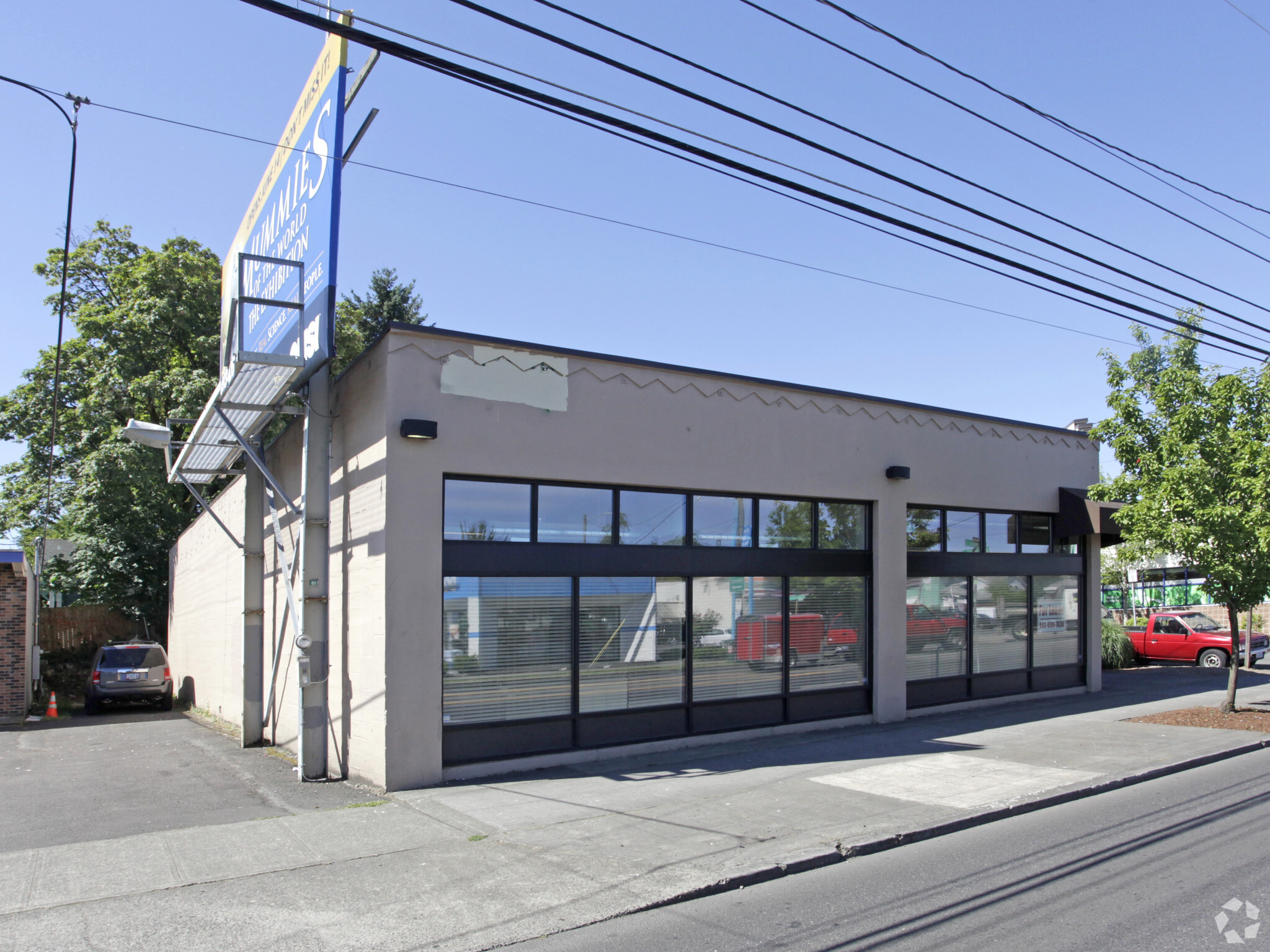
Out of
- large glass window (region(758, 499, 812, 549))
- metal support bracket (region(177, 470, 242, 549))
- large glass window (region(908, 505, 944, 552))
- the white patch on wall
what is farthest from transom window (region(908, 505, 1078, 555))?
metal support bracket (region(177, 470, 242, 549))

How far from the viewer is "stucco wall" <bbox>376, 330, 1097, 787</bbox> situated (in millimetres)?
9352

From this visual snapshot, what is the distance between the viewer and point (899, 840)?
7.26m

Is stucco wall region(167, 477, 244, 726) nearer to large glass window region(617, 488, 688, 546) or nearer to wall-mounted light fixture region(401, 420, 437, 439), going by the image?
wall-mounted light fixture region(401, 420, 437, 439)

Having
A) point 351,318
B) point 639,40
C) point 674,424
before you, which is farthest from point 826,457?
point 351,318

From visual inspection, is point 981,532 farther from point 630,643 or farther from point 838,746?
point 630,643

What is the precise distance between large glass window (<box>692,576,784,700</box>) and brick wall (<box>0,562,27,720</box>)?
565 inches

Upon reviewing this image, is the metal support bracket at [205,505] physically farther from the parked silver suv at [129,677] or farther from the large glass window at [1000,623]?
the large glass window at [1000,623]

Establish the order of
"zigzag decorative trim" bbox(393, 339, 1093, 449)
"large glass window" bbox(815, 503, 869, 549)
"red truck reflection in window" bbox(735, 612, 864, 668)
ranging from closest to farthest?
"zigzag decorative trim" bbox(393, 339, 1093, 449) → "red truck reflection in window" bbox(735, 612, 864, 668) → "large glass window" bbox(815, 503, 869, 549)

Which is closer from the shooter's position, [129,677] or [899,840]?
[899,840]

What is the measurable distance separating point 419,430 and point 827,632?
6.67 meters

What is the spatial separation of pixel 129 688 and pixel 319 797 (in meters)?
13.8

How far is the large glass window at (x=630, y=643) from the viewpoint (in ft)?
34.8

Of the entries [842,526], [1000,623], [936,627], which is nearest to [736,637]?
[842,526]

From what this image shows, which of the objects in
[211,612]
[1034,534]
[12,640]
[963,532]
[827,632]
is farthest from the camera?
[211,612]
